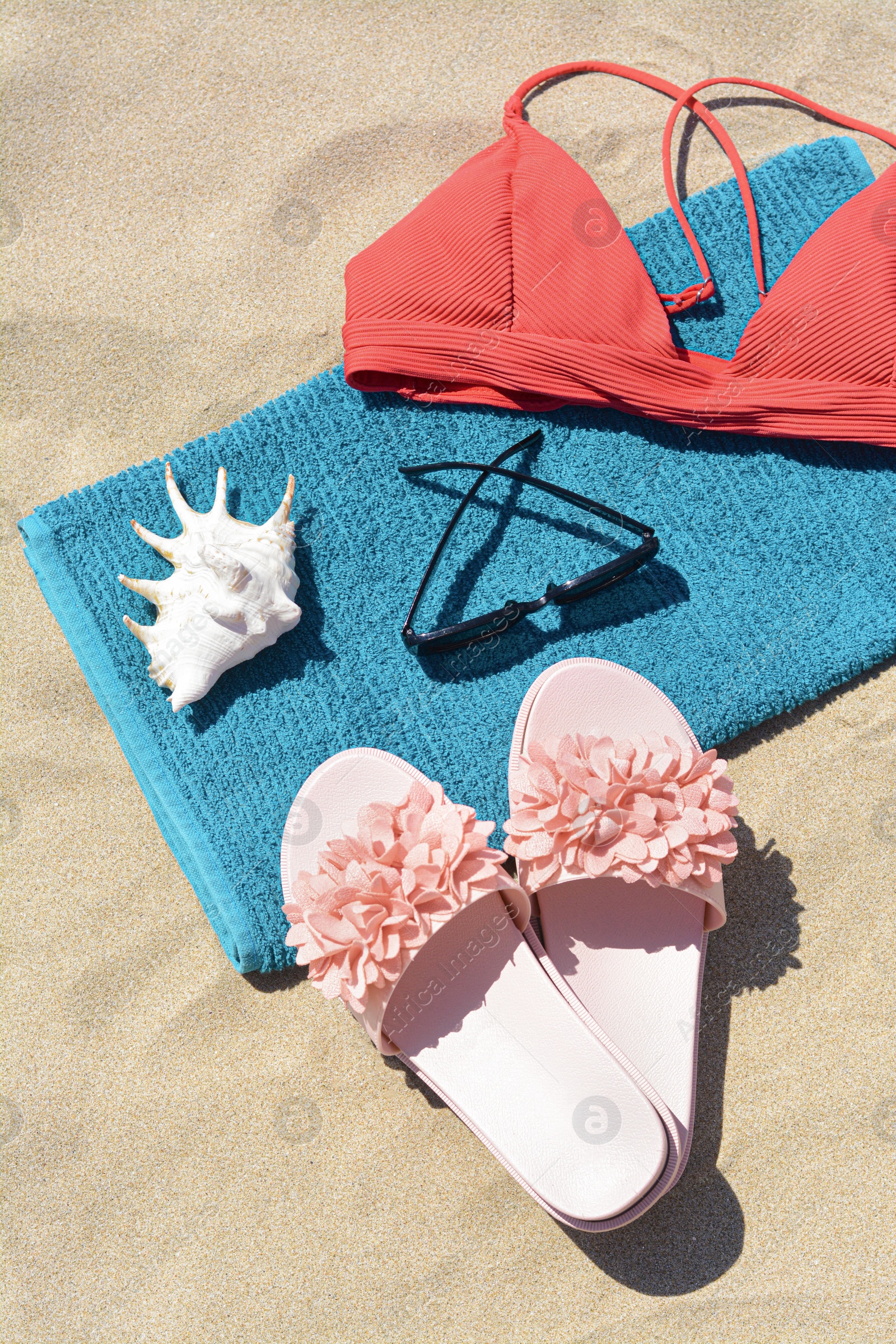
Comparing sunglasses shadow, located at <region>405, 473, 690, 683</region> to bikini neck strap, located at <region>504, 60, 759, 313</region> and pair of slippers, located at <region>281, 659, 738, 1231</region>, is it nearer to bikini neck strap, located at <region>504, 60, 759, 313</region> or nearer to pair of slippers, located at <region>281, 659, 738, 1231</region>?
pair of slippers, located at <region>281, 659, 738, 1231</region>

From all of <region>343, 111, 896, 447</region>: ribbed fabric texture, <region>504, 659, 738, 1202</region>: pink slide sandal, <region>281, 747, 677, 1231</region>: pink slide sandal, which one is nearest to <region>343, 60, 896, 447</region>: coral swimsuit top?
<region>343, 111, 896, 447</region>: ribbed fabric texture

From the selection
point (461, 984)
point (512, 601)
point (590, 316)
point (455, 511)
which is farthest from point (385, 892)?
point (590, 316)

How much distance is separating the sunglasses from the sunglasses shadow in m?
0.02

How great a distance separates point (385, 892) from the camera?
0.97 meters

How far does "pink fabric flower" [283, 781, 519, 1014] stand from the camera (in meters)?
0.96

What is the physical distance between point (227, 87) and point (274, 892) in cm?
120

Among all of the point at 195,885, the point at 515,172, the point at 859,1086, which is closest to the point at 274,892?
the point at 195,885

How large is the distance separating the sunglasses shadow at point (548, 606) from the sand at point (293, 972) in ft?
0.88

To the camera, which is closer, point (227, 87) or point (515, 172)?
point (515, 172)

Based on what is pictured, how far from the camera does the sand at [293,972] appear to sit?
1099 millimetres

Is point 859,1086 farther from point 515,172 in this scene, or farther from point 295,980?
point 515,172

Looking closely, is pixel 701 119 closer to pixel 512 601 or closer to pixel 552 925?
pixel 512 601

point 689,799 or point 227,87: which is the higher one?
point 227,87

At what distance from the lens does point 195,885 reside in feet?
3.69
